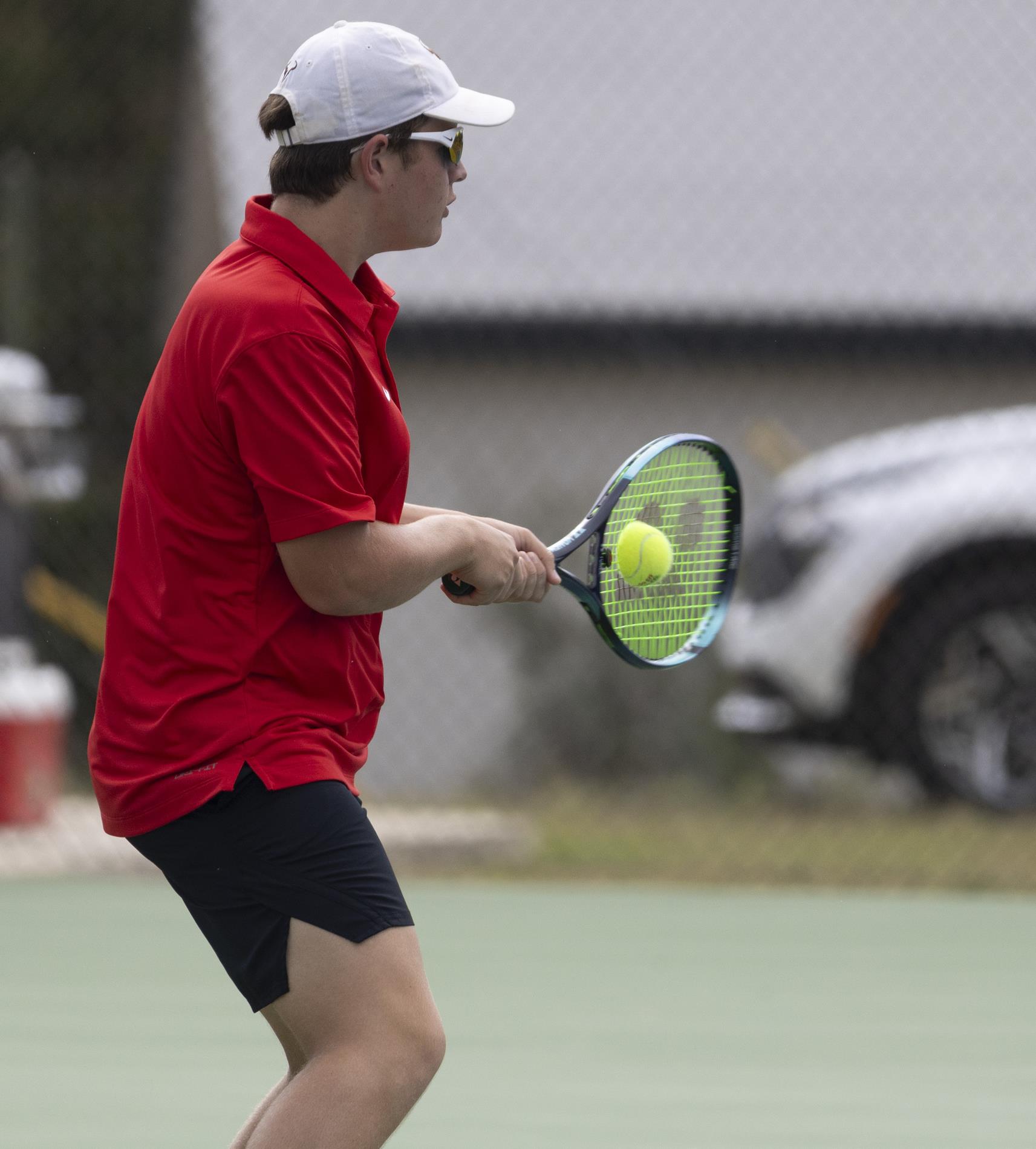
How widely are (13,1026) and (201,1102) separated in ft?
2.60

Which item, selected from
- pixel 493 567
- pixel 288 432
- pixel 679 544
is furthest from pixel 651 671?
pixel 288 432

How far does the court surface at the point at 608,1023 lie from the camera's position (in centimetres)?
354

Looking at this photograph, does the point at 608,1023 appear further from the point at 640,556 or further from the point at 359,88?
the point at 359,88

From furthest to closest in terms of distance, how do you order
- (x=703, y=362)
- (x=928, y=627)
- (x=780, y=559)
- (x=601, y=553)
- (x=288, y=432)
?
(x=703, y=362)
(x=780, y=559)
(x=928, y=627)
(x=601, y=553)
(x=288, y=432)

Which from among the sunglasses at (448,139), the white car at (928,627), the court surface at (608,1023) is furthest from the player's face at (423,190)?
the white car at (928,627)

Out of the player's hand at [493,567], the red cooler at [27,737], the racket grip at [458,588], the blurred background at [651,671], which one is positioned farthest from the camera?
the red cooler at [27,737]

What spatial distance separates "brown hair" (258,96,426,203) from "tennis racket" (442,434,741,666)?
0.68m

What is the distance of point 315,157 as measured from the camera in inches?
97.2

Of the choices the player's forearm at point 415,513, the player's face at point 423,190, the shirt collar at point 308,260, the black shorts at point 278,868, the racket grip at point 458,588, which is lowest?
the black shorts at point 278,868

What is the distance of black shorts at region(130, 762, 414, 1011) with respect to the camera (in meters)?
2.37

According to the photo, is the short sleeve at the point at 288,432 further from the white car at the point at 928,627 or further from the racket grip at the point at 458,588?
the white car at the point at 928,627

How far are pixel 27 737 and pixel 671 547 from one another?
4065mm

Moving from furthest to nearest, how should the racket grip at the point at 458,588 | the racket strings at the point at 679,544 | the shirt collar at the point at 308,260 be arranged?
the racket strings at the point at 679,544, the racket grip at the point at 458,588, the shirt collar at the point at 308,260

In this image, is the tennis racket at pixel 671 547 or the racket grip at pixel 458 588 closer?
the racket grip at pixel 458 588
